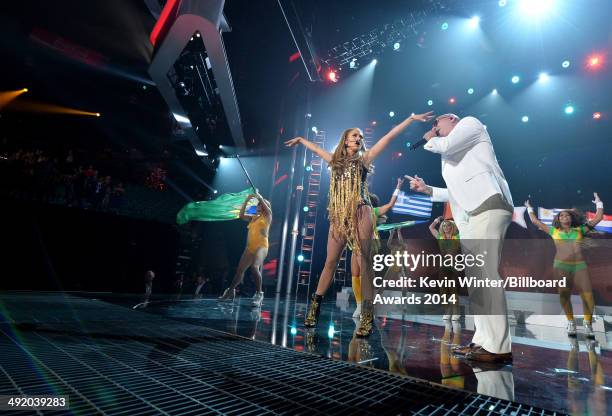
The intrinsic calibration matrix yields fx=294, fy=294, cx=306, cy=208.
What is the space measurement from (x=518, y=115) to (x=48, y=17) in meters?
16.6

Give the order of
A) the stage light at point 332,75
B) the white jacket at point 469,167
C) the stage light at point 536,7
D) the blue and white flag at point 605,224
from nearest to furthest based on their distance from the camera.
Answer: the white jacket at point 469,167 → the stage light at point 536,7 → the blue and white flag at point 605,224 → the stage light at point 332,75

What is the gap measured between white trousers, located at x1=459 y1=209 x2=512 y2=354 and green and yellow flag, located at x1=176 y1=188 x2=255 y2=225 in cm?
744

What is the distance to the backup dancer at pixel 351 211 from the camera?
3.02m

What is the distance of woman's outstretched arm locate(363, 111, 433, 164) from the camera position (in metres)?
2.88

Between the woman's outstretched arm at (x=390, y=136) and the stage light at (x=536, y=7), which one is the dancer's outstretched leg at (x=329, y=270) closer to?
the woman's outstretched arm at (x=390, y=136)

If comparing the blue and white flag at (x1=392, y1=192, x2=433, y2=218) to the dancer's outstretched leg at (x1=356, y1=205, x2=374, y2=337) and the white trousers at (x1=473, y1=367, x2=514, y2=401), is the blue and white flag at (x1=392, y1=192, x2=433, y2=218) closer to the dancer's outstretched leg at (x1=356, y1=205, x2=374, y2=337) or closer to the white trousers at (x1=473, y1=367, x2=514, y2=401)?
the dancer's outstretched leg at (x1=356, y1=205, x2=374, y2=337)

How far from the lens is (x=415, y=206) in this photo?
12781mm

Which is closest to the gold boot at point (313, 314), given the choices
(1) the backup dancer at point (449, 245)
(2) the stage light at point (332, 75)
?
(1) the backup dancer at point (449, 245)

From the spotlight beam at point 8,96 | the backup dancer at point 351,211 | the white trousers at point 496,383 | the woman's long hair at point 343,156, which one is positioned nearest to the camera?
the white trousers at point 496,383

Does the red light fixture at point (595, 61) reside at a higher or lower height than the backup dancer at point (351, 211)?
higher

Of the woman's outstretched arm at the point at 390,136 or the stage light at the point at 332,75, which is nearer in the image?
the woman's outstretched arm at the point at 390,136

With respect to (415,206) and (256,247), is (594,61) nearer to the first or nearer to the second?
(415,206)

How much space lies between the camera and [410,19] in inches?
416

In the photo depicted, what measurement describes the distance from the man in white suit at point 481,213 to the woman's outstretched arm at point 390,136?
497 millimetres
